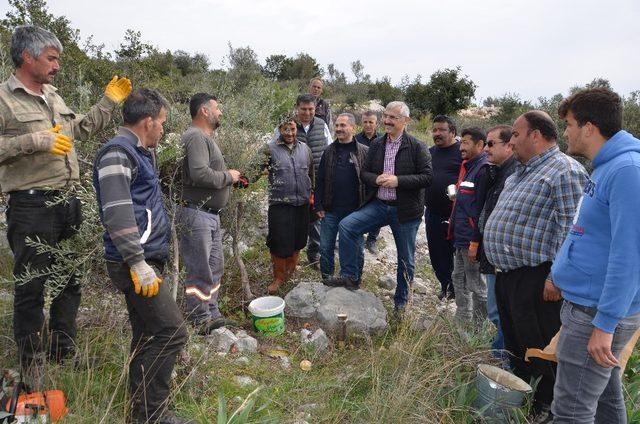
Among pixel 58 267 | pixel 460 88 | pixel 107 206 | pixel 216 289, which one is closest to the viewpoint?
pixel 107 206

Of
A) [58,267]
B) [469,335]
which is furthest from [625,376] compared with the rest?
[58,267]

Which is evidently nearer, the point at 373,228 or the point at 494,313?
the point at 494,313

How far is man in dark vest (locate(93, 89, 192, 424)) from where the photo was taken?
237 cm

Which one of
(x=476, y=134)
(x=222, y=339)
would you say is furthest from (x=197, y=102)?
(x=476, y=134)

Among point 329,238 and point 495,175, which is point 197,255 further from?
point 495,175

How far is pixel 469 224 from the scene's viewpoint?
4.21 meters

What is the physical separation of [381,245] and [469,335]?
3375mm

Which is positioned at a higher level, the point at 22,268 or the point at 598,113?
the point at 598,113

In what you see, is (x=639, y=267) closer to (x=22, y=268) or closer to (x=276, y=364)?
(x=276, y=364)

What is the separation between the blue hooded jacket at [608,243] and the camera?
1963mm

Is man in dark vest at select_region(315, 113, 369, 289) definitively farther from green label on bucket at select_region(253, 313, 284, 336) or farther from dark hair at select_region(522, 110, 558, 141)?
dark hair at select_region(522, 110, 558, 141)

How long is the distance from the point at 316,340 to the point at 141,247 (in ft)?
6.84

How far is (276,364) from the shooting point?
3.69 meters

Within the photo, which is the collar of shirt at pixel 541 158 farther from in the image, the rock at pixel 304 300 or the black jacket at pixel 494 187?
the rock at pixel 304 300
